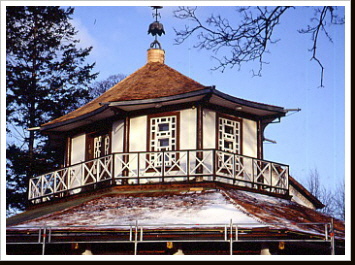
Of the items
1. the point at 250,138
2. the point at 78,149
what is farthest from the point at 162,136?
the point at 78,149

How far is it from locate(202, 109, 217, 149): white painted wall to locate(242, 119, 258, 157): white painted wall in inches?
49.3

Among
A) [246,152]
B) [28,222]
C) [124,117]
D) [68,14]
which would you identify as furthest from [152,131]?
[68,14]

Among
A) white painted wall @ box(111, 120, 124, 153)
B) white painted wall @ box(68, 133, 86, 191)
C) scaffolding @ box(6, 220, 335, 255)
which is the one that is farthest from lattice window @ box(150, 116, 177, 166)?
scaffolding @ box(6, 220, 335, 255)

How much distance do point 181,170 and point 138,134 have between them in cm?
197

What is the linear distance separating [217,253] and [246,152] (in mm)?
5104

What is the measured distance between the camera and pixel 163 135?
22.3 metres

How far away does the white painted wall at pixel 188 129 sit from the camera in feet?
71.6

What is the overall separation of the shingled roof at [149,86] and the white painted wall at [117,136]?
0.76 meters

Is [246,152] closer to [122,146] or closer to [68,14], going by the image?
[122,146]

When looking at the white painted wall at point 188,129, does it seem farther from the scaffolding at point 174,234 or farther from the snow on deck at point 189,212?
the scaffolding at point 174,234

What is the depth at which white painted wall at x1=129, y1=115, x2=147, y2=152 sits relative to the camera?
883 inches

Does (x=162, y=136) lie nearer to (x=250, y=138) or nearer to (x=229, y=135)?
(x=229, y=135)

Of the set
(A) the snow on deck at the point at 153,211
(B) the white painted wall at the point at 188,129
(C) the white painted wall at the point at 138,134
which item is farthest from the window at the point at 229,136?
(A) the snow on deck at the point at 153,211

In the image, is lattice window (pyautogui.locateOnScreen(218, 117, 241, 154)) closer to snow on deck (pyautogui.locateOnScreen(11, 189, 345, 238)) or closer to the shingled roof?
the shingled roof
